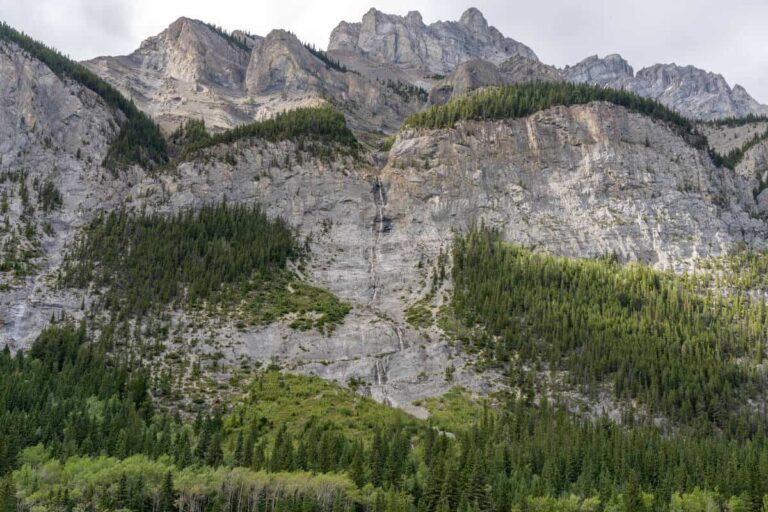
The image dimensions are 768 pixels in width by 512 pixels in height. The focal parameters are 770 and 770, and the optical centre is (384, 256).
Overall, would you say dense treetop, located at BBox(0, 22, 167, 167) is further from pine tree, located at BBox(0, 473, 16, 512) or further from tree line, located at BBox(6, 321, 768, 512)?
pine tree, located at BBox(0, 473, 16, 512)

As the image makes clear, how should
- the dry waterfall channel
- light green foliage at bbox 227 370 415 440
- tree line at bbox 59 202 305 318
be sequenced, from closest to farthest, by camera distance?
light green foliage at bbox 227 370 415 440 → tree line at bbox 59 202 305 318 → the dry waterfall channel

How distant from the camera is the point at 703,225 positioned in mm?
150750

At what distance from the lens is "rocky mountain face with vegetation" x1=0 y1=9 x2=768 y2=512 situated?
79750 mm

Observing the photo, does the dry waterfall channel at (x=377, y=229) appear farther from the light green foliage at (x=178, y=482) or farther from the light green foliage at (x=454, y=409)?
→ the light green foliage at (x=178, y=482)

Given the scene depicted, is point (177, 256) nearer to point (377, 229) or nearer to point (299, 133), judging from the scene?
point (377, 229)

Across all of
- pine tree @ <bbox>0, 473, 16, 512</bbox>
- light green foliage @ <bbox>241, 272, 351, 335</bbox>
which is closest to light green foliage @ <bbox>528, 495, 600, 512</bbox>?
pine tree @ <bbox>0, 473, 16, 512</bbox>

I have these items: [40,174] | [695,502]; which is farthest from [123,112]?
[695,502]

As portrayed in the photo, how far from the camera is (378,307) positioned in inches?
5192

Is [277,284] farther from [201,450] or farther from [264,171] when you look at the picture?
[201,450]

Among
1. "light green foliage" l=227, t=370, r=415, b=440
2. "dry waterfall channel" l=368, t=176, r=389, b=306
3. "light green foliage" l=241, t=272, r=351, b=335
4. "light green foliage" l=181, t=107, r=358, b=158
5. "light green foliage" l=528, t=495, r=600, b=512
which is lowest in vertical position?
"light green foliage" l=528, t=495, r=600, b=512

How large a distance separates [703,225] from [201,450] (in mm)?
109901

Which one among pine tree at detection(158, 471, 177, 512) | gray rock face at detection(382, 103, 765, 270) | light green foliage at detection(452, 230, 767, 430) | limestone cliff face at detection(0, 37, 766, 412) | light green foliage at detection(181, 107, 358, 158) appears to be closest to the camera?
pine tree at detection(158, 471, 177, 512)

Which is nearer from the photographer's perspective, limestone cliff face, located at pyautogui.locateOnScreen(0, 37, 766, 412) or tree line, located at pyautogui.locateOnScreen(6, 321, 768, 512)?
tree line, located at pyautogui.locateOnScreen(6, 321, 768, 512)

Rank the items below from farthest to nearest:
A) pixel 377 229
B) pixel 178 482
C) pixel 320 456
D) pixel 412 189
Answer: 1. pixel 412 189
2. pixel 377 229
3. pixel 320 456
4. pixel 178 482
